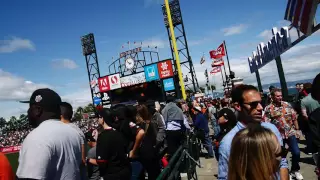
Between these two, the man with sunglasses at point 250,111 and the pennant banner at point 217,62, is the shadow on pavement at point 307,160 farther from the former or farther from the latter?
the pennant banner at point 217,62

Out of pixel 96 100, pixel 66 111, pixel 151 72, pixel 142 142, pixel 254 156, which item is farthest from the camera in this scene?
pixel 96 100

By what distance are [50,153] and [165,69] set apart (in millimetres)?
40770

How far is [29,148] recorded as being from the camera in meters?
2.02

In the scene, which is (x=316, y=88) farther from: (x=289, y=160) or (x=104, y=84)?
(x=104, y=84)

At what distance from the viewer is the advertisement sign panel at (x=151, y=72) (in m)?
42.8

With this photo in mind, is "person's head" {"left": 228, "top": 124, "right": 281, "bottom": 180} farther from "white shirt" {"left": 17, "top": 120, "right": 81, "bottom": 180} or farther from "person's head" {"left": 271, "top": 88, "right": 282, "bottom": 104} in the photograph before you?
"person's head" {"left": 271, "top": 88, "right": 282, "bottom": 104}

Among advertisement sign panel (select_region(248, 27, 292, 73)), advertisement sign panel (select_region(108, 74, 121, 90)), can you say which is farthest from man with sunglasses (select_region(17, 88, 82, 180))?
advertisement sign panel (select_region(108, 74, 121, 90))

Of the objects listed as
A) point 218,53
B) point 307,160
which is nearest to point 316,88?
point 307,160

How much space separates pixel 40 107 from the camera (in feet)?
7.76

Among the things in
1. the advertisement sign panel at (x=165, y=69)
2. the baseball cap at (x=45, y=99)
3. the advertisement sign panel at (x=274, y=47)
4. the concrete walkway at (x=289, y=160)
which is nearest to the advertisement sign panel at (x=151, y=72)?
the advertisement sign panel at (x=165, y=69)

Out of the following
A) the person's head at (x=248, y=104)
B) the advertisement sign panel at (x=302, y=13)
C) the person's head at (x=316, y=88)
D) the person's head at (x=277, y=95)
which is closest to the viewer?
the person's head at (x=248, y=104)

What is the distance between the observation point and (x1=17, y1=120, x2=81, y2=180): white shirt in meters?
1.99

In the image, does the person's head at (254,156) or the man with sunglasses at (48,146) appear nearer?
the person's head at (254,156)

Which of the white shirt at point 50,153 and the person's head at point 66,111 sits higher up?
the person's head at point 66,111
